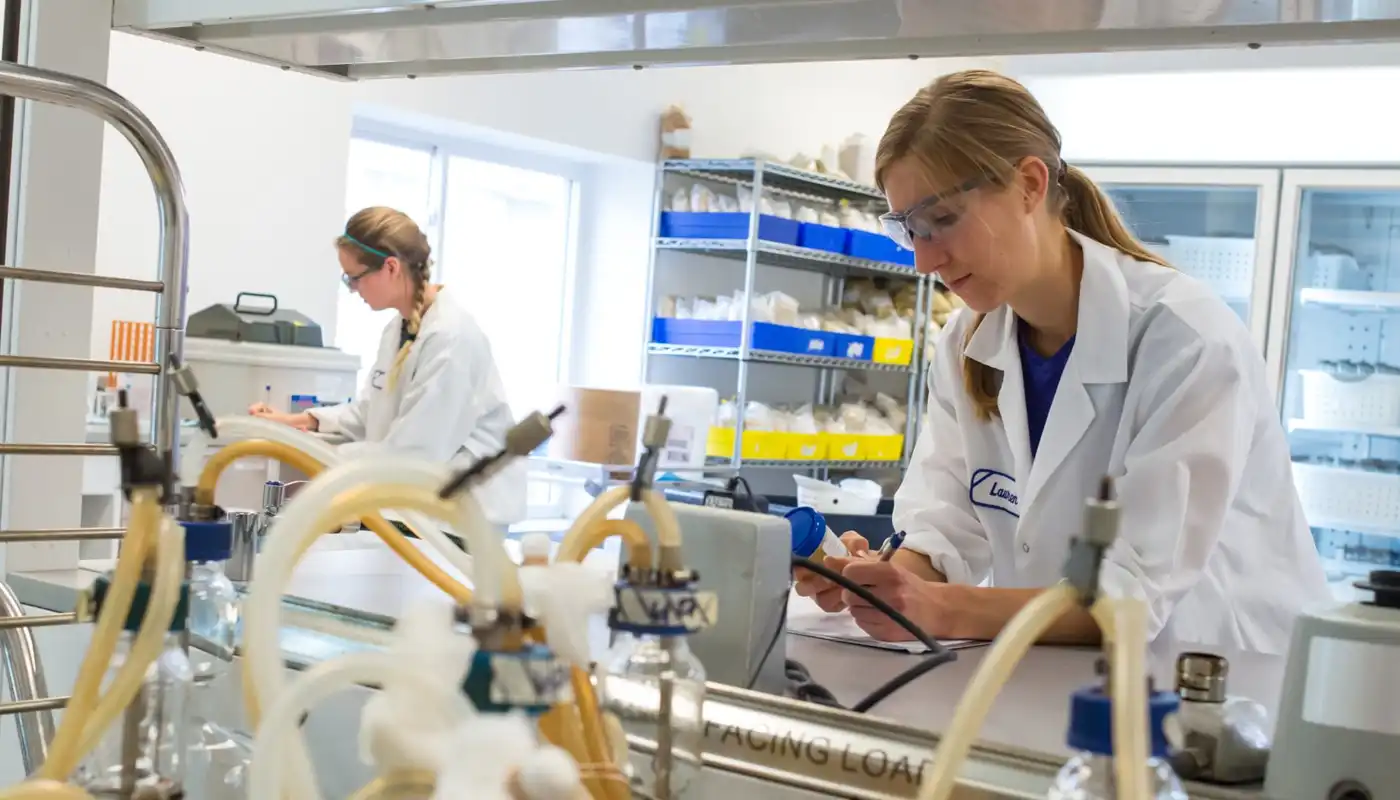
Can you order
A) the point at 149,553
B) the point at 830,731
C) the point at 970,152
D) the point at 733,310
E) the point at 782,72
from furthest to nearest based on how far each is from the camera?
the point at 782,72, the point at 733,310, the point at 970,152, the point at 830,731, the point at 149,553

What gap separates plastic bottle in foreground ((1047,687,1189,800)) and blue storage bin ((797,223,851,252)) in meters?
5.02

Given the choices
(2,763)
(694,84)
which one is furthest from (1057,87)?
(2,763)

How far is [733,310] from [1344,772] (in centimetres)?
476

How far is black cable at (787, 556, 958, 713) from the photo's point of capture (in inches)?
43.2

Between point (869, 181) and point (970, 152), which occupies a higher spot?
point (869, 181)

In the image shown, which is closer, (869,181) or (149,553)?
(149,553)

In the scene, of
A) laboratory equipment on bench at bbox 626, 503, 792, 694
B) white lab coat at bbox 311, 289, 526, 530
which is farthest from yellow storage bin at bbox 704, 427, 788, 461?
laboratory equipment on bench at bbox 626, 503, 792, 694

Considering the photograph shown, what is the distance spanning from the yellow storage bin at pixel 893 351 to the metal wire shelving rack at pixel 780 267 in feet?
0.18

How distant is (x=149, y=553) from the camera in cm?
69

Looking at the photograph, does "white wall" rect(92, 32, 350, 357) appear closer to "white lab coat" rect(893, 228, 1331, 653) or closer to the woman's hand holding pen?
"white lab coat" rect(893, 228, 1331, 653)

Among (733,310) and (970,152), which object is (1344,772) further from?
(733,310)

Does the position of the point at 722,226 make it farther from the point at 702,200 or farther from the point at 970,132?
the point at 970,132

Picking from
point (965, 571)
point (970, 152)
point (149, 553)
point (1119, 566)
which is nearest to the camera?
point (149, 553)

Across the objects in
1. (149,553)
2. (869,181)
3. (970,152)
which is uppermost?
(869,181)
